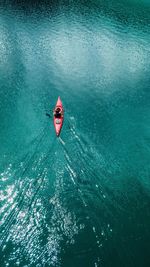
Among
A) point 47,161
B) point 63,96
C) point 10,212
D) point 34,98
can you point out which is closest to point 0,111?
point 34,98

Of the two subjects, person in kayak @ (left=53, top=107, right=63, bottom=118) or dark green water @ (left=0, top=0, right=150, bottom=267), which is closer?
dark green water @ (left=0, top=0, right=150, bottom=267)

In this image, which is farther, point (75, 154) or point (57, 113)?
point (57, 113)

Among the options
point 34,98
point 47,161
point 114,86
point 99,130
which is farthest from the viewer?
point 114,86

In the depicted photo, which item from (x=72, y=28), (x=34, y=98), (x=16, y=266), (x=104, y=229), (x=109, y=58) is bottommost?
(x=16, y=266)

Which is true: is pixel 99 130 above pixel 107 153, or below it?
above

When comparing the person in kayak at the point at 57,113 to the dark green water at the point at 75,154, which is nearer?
the dark green water at the point at 75,154

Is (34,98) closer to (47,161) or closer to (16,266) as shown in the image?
(47,161)

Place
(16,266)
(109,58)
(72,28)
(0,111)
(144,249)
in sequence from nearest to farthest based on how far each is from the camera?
(16,266) < (144,249) < (0,111) < (109,58) < (72,28)

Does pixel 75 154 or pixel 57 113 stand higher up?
pixel 57 113
